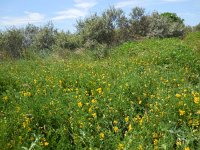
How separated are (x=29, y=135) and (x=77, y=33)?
1426 centimetres

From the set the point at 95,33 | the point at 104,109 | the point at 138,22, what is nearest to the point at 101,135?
the point at 104,109

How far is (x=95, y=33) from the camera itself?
59.0 ft

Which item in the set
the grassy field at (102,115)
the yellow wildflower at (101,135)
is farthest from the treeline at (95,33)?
the yellow wildflower at (101,135)

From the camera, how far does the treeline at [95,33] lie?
57.3 feet

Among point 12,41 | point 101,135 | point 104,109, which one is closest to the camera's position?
point 101,135

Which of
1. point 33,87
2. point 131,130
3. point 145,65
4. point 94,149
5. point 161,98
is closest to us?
point 94,149

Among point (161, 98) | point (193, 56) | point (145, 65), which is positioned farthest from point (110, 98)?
point (193, 56)

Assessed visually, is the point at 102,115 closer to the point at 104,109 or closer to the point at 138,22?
the point at 104,109

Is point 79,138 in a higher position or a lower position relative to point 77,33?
lower

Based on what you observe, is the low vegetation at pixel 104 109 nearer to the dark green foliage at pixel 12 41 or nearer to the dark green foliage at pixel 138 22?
the dark green foliage at pixel 12 41

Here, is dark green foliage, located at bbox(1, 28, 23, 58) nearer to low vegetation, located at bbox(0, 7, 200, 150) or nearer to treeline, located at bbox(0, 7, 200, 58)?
treeline, located at bbox(0, 7, 200, 58)

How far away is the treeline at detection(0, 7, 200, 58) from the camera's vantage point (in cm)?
1745

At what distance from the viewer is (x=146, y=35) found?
1947cm

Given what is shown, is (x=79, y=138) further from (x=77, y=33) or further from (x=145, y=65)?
(x=77, y=33)
